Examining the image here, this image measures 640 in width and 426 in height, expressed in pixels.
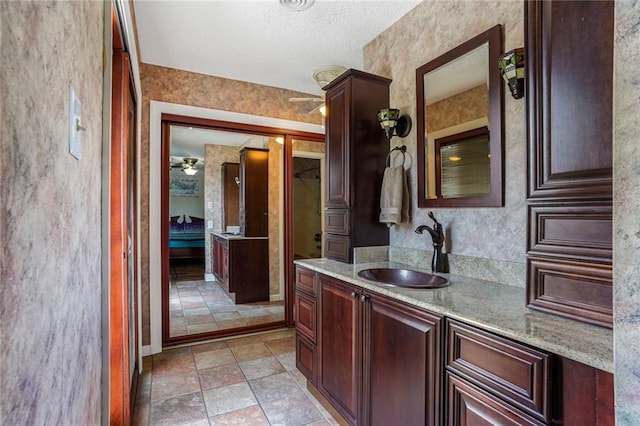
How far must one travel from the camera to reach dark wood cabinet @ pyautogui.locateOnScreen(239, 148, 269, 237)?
12.8 feet

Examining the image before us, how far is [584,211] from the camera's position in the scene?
1.05 meters

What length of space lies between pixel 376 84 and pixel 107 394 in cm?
226

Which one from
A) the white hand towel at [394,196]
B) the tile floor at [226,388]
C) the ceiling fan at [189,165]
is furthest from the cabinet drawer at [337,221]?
the ceiling fan at [189,165]

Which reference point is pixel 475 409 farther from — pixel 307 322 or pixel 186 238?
pixel 186 238

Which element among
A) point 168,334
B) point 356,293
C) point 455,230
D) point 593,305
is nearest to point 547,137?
point 593,305

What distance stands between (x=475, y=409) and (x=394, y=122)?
1.64 metres

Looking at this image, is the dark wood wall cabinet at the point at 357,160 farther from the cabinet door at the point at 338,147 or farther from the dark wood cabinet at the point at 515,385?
the dark wood cabinet at the point at 515,385

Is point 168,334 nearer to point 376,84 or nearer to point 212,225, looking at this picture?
point 212,225

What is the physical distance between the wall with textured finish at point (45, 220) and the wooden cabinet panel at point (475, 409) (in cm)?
111

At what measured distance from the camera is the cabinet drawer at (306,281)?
85.9 inches

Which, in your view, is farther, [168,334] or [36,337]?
[168,334]

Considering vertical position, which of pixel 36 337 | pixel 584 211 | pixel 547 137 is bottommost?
pixel 36 337

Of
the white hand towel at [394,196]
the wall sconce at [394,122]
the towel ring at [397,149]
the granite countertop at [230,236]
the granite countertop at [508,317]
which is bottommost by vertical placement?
the granite countertop at [508,317]

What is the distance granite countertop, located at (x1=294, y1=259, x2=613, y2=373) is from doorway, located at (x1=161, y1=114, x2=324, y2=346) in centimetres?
210
